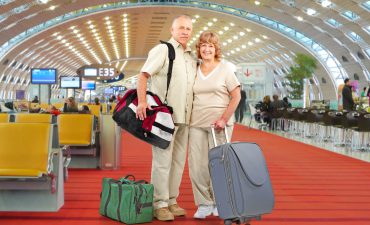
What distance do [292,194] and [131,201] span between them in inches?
102

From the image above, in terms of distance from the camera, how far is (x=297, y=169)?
9219mm

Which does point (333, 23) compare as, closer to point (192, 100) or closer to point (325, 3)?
point (325, 3)

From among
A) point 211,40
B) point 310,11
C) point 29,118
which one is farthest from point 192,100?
point 310,11

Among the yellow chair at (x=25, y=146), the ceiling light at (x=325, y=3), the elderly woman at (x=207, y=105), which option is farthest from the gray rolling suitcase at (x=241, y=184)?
the ceiling light at (x=325, y=3)

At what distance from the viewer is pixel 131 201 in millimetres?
4668

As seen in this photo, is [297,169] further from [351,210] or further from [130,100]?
[130,100]

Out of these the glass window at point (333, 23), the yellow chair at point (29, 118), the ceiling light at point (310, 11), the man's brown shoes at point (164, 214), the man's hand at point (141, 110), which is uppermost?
the ceiling light at point (310, 11)

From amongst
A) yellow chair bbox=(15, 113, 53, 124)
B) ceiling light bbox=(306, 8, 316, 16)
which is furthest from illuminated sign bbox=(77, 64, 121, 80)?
yellow chair bbox=(15, 113, 53, 124)

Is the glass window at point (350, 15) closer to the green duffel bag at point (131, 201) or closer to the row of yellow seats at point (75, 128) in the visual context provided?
the row of yellow seats at point (75, 128)

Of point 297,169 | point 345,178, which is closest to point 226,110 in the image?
point 345,178

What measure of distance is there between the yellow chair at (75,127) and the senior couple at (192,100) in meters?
3.83

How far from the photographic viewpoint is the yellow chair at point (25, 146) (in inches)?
205

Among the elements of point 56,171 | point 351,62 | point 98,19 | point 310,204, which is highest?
point 98,19

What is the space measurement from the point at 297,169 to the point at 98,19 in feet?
136
